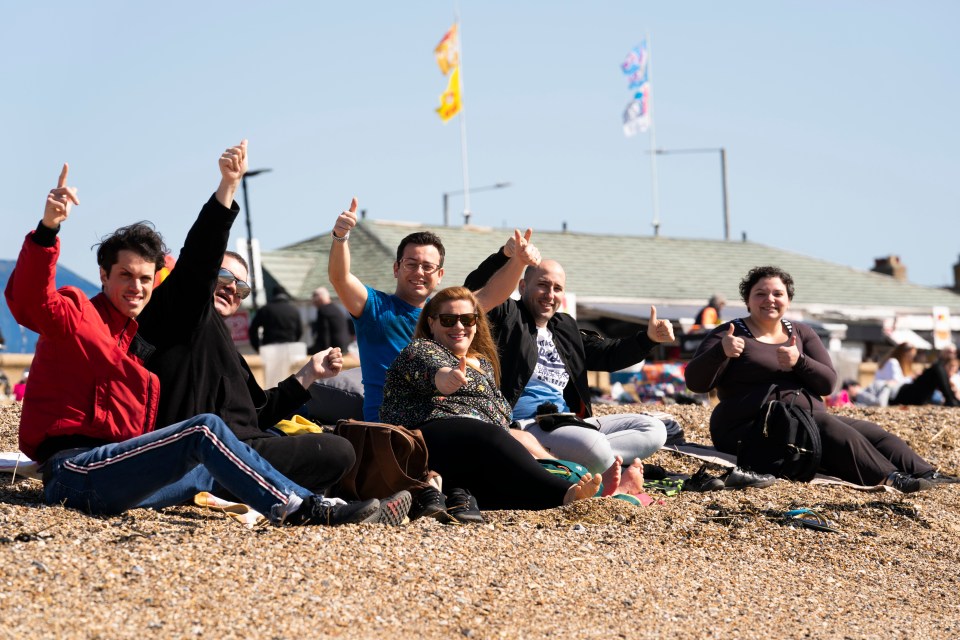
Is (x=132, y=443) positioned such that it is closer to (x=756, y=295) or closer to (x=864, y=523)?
(x=864, y=523)

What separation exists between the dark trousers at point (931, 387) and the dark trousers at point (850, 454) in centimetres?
619

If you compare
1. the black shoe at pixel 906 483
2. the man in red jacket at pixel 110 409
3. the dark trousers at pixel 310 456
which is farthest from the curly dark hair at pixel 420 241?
the black shoe at pixel 906 483

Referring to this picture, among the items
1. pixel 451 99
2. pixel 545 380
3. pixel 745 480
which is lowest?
pixel 745 480

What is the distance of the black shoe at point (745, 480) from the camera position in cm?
686

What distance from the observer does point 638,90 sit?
3559 centimetres

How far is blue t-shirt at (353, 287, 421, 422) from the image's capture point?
6098 mm

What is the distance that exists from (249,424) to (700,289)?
24211mm

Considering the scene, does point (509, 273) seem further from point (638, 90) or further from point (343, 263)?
point (638, 90)

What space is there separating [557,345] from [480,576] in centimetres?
284

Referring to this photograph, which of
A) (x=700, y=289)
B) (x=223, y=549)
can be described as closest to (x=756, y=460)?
(x=223, y=549)

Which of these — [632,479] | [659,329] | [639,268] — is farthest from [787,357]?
[639,268]

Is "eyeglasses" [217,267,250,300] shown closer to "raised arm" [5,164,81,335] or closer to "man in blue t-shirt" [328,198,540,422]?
"man in blue t-shirt" [328,198,540,422]

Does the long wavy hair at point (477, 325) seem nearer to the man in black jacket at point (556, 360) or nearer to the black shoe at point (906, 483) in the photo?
the man in black jacket at point (556, 360)

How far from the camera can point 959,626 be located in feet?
15.1
